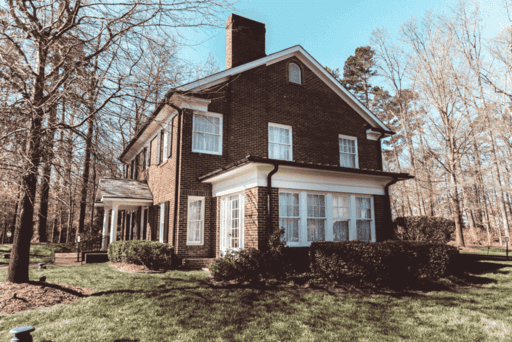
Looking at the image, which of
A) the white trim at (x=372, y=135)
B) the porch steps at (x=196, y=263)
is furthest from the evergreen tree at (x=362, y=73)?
the porch steps at (x=196, y=263)

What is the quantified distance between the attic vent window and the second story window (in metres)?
3.35

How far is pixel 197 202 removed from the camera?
40.8ft

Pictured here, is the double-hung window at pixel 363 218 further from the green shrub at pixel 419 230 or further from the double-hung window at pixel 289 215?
the double-hung window at pixel 289 215

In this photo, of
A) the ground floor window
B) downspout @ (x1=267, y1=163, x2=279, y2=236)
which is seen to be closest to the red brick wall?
downspout @ (x1=267, y1=163, x2=279, y2=236)

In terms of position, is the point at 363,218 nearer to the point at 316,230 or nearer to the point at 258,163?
the point at 316,230

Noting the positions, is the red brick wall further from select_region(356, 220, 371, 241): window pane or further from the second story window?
select_region(356, 220, 371, 241): window pane

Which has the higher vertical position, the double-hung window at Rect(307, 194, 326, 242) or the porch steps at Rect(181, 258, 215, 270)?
the double-hung window at Rect(307, 194, 326, 242)

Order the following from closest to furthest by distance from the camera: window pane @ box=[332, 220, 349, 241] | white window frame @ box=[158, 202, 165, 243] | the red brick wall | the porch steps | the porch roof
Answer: window pane @ box=[332, 220, 349, 241] → the porch steps → the red brick wall → white window frame @ box=[158, 202, 165, 243] → the porch roof

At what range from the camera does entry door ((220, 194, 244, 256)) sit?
35.0ft

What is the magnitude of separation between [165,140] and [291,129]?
546cm

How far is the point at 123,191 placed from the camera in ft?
50.8

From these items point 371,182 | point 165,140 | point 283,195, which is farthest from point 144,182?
point 371,182

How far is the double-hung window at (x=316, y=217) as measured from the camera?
1080 centimetres

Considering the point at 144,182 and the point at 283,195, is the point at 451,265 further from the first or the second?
the point at 144,182
